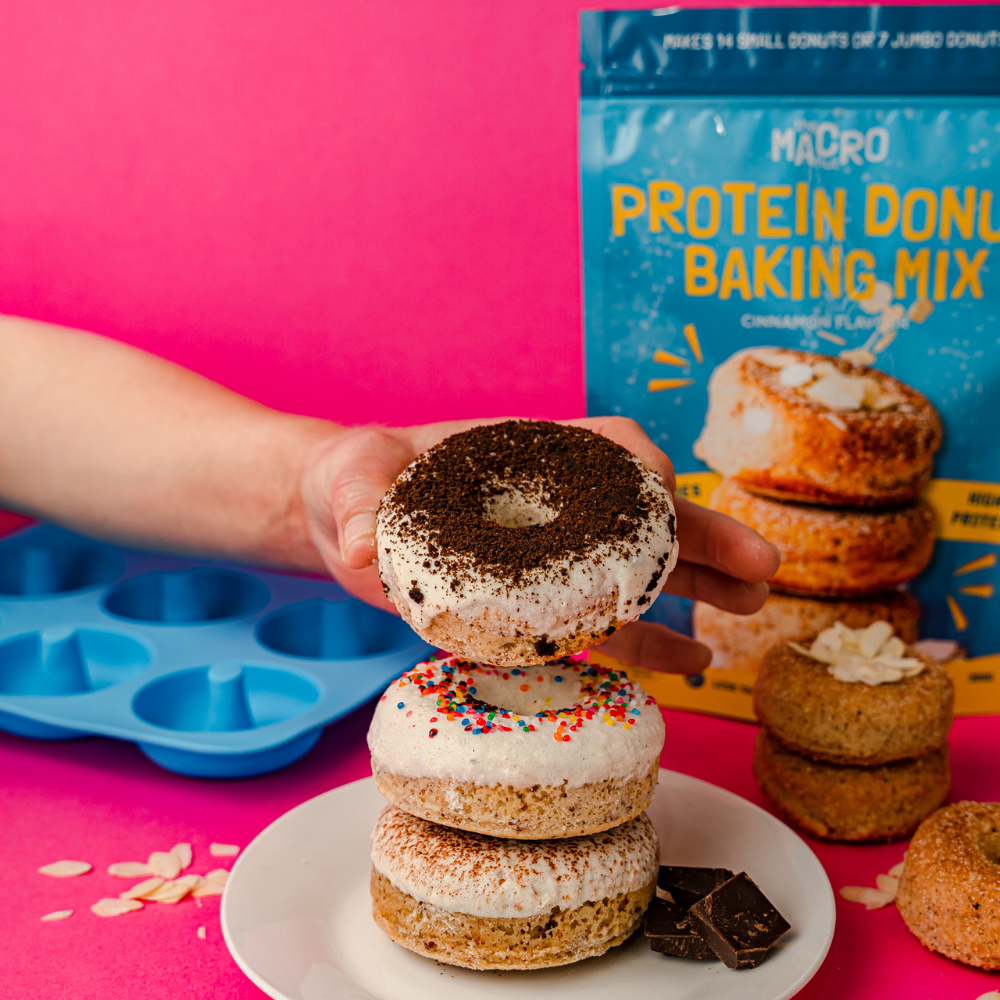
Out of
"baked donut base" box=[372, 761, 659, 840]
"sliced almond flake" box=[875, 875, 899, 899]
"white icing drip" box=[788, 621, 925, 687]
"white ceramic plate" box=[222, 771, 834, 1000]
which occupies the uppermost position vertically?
"baked donut base" box=[372, 761, 659, 840]

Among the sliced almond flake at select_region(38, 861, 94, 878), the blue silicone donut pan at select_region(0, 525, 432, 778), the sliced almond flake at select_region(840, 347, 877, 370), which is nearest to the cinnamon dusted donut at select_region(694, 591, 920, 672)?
the sliced almond flake at select_region(840, 347, 877, 370)

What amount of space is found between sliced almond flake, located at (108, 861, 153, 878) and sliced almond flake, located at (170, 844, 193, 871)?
0.13 feet

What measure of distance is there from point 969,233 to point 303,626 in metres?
1.30

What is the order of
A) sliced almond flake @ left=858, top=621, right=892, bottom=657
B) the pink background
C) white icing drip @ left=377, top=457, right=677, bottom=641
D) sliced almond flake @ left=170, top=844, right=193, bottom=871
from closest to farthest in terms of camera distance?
white icing drip @ left=377, top=457, right=677, bottom=641 < sliced almond flake @ left=170, top=844, right=193, bottom=871 < sliced almond flake @ left=858, top=621, right=892, bottom=657 < the pink background

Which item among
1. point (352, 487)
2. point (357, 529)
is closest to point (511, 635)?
point (357, 529)

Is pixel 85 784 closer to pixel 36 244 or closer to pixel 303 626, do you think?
pixel 303 626

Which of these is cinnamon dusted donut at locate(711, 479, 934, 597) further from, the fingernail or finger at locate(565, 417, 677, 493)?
the fingernail

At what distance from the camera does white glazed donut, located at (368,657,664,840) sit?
1.12 metres

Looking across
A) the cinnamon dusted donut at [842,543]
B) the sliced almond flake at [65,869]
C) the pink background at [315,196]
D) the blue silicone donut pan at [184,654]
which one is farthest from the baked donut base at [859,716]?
the sliced almond flake at [65,869]

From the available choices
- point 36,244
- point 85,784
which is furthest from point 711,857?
point 36,244

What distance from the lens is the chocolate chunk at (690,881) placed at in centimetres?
120

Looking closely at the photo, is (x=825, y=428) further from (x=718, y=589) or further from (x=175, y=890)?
(x=175, y=890)

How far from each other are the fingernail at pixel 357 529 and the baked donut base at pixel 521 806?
25cm

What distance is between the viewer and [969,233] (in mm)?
1589
